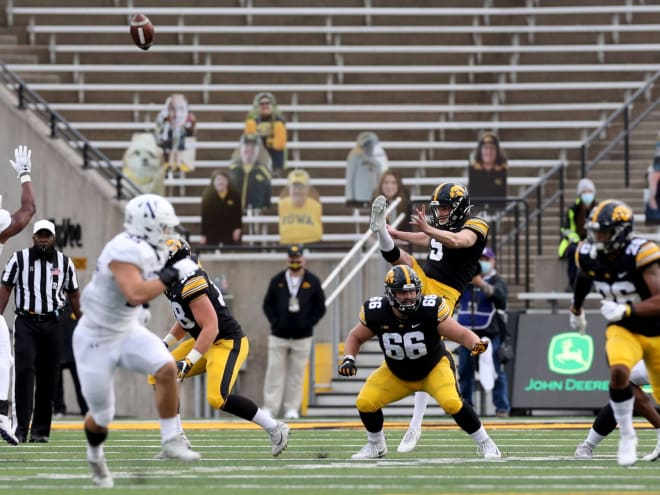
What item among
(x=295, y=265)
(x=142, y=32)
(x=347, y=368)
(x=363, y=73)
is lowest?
(x=295, y=265)

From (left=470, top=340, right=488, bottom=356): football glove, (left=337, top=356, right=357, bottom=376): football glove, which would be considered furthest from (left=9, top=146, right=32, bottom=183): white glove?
(left=470, top=340, right=488, bottom=356): football glove

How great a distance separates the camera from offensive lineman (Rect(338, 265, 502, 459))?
9.88m

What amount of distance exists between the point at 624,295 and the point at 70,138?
41.5 ft

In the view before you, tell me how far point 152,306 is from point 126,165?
2314 mm

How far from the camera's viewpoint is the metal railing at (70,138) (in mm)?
18953

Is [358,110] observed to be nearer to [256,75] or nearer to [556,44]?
[256,75]

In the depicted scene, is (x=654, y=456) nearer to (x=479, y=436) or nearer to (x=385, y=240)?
(x=479, y=436)

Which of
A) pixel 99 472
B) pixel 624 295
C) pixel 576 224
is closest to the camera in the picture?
pixel 99 472

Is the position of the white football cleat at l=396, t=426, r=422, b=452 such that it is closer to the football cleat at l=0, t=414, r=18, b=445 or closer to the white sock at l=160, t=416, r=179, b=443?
the white sock at l=160, t=416, r=179, b=443

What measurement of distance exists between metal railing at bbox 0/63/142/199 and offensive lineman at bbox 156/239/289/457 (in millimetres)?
8089

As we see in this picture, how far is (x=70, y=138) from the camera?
2075 centimetres

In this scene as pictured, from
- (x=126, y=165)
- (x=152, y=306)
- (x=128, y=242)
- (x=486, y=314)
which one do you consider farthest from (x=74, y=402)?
(x=128, y=242)

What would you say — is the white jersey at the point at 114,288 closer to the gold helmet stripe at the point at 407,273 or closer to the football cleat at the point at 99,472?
the football cleat at the point at 99,472

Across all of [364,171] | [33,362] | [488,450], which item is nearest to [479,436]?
[488,450]
